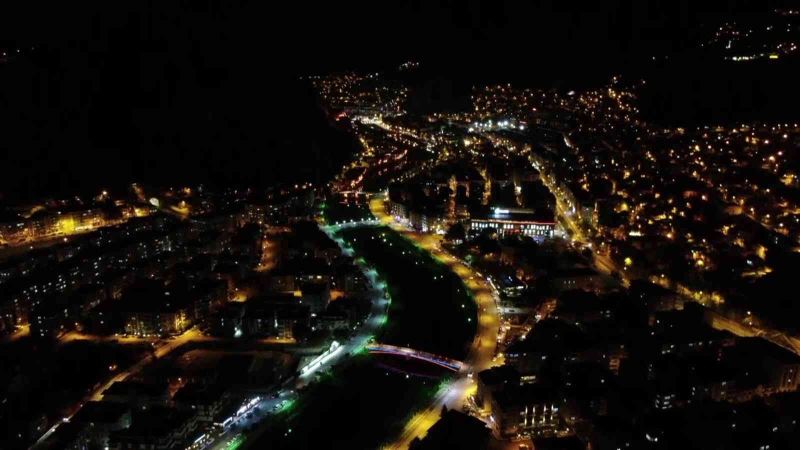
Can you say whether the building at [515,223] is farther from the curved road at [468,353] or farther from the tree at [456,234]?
the curved road at [468,353]

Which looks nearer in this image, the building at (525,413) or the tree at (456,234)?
the building at (525,413)

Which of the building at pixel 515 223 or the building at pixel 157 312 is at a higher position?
the building at pixel 515 223

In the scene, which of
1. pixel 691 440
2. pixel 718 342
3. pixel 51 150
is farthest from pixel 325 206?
pixel 691 440

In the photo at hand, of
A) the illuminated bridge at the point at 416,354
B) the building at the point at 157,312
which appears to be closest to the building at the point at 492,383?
the illuminated bridge at the point at 416,354

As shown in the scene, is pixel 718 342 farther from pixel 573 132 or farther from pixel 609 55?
pixel 609 55

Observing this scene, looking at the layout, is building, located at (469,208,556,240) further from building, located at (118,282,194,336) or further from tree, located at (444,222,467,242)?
building, located at (118,282,194,336)

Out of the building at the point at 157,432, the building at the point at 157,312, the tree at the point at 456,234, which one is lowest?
the building at the point at 157,432

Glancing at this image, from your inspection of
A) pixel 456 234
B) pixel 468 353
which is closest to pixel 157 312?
pixel 468 353
